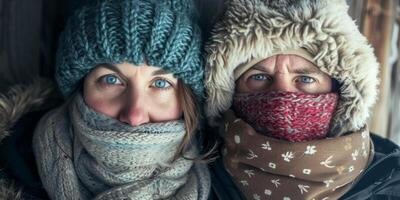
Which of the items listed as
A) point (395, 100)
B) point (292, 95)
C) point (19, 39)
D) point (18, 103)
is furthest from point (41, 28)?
point (395, 100)

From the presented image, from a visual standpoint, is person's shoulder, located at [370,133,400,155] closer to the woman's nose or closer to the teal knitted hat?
the teal knitted hat

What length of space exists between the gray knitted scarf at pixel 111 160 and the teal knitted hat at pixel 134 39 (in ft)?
0.38

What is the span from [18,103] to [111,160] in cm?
36

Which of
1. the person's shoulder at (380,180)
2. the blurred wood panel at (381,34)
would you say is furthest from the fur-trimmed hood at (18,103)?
the blurred wood panel at (381,34)

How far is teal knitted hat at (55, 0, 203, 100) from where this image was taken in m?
1.15

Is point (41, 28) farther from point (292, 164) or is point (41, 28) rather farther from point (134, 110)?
point (292, 164)

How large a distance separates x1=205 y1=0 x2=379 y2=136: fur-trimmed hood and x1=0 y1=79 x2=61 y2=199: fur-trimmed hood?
1.55ft

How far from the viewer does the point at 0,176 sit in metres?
1.31

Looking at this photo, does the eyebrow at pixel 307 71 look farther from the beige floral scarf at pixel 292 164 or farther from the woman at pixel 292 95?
the beige floral scarf at pixel 292 164

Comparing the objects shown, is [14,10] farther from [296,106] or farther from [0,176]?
[296,106]

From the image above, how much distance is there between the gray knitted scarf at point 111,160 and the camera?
1185mm

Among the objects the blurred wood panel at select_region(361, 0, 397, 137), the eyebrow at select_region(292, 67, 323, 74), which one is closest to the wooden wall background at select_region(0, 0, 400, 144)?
the blurred wood panel at select_region(361, 0, 397, 137)

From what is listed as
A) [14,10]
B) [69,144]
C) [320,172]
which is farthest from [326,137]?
[14,10]

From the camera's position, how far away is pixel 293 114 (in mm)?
1197
